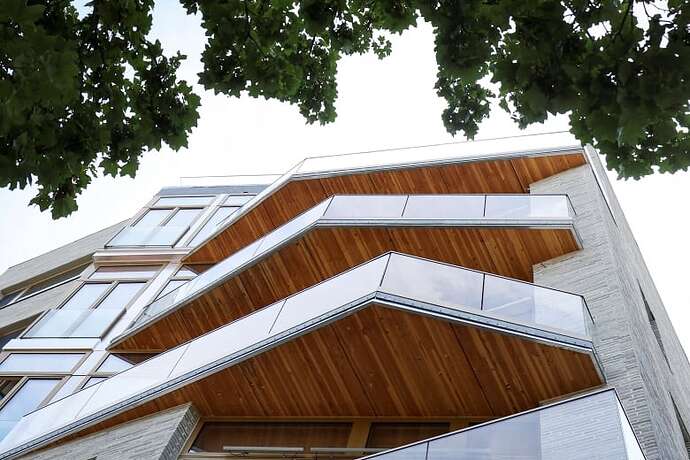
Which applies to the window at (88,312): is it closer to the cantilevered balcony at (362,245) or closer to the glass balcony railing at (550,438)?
the cantilevered balcony at (362,245)

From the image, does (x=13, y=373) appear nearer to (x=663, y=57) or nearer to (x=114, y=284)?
(x=114, y=284)

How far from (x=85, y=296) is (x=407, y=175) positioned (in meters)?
9.82

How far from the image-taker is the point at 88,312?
1923 cm

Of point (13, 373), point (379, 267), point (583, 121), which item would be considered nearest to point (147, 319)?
point (13, 373)

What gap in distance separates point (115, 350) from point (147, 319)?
1.63 m

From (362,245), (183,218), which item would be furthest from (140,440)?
(183,218)

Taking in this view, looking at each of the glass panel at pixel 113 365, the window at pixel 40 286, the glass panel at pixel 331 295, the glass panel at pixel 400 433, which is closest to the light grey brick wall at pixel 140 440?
the glass panel at pixel 331 295

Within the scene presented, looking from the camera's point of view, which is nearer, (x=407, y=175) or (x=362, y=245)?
(x=362, y=245)

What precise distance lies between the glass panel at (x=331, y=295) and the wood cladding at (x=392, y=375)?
297mm

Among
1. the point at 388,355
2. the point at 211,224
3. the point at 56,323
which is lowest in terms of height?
the point at 388,355

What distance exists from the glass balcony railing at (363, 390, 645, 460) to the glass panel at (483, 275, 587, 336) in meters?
2.01

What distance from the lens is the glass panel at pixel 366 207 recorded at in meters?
13.8

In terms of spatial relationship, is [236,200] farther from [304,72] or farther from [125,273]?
[304,72]

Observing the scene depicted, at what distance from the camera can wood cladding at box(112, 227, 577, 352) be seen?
12672mm
